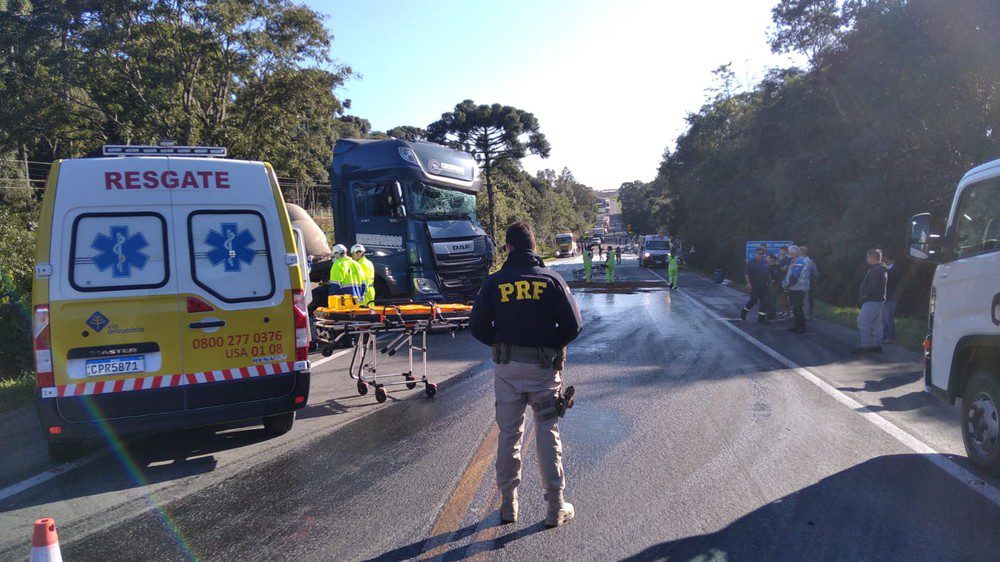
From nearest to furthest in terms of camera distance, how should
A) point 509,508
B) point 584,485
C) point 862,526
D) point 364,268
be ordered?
point 862,526
point 509,508
point 584,485
point 364,268

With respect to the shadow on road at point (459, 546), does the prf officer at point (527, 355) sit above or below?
above

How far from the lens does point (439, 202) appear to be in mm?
15883

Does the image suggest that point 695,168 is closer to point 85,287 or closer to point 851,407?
point 851,407

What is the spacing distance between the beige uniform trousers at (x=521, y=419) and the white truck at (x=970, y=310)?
3.24 metres

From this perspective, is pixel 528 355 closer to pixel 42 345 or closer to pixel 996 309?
pixel 996 309

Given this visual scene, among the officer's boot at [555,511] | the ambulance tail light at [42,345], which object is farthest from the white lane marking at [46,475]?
the officer's boot at [555,511]

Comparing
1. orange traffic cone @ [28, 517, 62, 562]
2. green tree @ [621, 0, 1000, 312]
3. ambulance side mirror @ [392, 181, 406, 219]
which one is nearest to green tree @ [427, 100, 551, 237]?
green tree @ [621, 0, 1000, 312]

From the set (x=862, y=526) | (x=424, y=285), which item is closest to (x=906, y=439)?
(x=862, y=526)

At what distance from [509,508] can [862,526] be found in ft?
7.07

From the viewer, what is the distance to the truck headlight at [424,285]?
1498 centimetres

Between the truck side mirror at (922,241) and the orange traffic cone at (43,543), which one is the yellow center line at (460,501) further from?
the truck side mirror at (922,241)

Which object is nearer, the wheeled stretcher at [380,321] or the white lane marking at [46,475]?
the white lane marking at [46,475]

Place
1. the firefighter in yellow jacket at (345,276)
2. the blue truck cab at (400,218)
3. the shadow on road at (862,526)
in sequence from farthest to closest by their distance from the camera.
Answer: the blue truck cab at (400,218) < the firefighter in yellow jacket at (345,276) < the shadow on road at (862,526)

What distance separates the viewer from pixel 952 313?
5.50m
